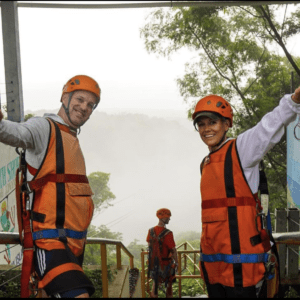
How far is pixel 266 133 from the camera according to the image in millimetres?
2627

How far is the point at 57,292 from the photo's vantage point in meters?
2.46

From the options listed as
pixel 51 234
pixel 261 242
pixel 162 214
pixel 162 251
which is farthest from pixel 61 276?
pixel 162 251

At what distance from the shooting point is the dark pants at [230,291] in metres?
2.75

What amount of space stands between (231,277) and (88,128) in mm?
74015

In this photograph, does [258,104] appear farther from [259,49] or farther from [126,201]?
[126,201]

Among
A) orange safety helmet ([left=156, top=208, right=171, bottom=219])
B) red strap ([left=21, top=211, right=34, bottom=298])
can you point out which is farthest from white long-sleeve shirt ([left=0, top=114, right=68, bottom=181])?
orange safety helmet ([left=156, top=208, right=171, bottom=219])

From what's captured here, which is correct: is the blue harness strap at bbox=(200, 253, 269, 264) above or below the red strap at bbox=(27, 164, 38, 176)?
below

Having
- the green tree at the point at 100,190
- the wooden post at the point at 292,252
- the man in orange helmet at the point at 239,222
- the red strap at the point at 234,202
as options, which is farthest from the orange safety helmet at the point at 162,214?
the green tree at the point at 100,190

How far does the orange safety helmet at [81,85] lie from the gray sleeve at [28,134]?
0.35 metres

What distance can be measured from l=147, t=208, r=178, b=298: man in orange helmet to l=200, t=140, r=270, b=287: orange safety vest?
458cm

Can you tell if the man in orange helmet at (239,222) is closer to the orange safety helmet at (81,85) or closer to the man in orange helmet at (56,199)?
the man in orange helmet at (56,199)

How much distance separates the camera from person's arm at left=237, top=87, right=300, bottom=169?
8.45 feet

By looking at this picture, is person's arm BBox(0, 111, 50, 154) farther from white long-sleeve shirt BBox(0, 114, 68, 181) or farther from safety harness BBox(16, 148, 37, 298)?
safety harness BBox(16, 148, 37, 298)

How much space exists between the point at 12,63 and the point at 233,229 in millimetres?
3472
